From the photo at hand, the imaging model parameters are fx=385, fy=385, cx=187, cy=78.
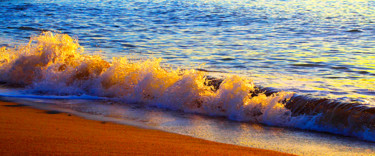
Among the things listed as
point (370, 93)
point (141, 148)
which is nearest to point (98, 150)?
point (141, 148)

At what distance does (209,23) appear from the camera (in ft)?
56.2

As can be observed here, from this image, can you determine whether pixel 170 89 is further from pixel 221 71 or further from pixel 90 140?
pixel 90 140

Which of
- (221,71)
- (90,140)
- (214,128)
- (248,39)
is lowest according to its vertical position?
(248,39)

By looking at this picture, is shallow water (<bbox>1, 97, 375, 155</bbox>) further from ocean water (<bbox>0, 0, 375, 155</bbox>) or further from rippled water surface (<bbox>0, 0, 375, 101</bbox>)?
rippled water surface (<bbox>0, 0, 375, 101</bbox>)

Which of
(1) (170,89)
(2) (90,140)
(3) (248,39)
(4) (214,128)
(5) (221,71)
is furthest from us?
(3) (248,39)

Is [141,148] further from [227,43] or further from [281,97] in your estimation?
[227,43]

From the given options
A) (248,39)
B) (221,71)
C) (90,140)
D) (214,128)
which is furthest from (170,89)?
(248,39)

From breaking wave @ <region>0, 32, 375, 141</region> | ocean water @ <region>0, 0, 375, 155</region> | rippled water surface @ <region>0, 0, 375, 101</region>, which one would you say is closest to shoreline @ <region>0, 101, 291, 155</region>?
ocean water @ <region>0, 0, 375, 155</region>

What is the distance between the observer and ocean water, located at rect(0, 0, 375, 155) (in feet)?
18.2

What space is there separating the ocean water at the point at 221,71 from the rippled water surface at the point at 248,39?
3 centimetres

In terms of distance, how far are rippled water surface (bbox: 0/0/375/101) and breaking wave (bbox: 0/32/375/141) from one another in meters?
0.73

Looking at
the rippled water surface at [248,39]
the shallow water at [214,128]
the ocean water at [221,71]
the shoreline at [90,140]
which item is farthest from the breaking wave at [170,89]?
the shoreline at [90,140]

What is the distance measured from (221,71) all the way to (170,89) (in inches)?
89.0

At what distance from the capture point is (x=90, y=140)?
3932 mm
